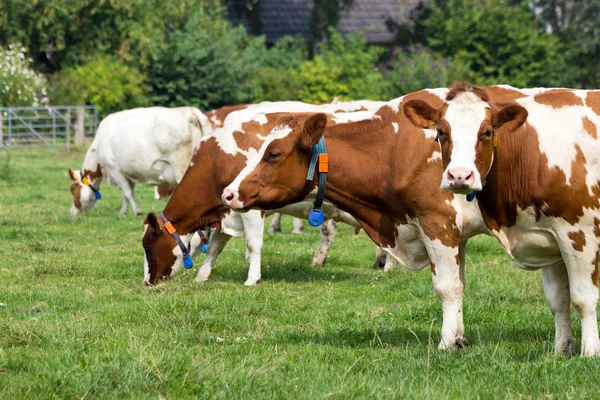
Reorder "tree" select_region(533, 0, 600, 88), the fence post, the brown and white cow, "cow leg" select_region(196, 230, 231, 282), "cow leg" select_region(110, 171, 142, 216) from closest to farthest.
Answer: the brown and white cow < "cow leg" select_region(196, 230, 231, 282) < "cow leg" select_region(110, 171, 142, 216) < the fence post < "tree" select_region(533, 0, 600, 88)

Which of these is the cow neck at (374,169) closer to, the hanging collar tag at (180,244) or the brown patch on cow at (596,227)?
the brown patch on cow at (596,227)

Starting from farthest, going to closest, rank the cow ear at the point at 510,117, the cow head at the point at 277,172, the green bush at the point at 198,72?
the green bush at the point at 198,72 < the cow head at the point at 277,172 < the cow ear at the point at 510,117

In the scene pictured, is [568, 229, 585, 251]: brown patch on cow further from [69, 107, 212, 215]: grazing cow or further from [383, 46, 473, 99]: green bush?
[383, 46, 473, 99]: green bush

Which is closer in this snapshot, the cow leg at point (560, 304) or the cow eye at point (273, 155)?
the cow leg at point (560, 304)

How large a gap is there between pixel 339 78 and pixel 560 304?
3003 cm

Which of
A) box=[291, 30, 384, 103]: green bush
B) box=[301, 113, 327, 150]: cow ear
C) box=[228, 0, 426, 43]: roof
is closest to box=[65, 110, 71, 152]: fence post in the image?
box=[291, 30, 384, 103]: green bush

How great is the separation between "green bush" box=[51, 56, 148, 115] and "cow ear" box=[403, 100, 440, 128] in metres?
28.0

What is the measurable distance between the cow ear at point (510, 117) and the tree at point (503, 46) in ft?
104

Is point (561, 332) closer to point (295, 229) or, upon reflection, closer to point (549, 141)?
point (549, 141)

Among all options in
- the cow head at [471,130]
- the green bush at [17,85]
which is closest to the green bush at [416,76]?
the green bush at [17,85]

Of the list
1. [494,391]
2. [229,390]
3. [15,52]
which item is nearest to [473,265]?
[494,391]

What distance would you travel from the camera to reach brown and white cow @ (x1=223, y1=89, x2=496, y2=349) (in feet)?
23.2

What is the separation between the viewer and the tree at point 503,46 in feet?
126

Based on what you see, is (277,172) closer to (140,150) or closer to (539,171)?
(539,171)
